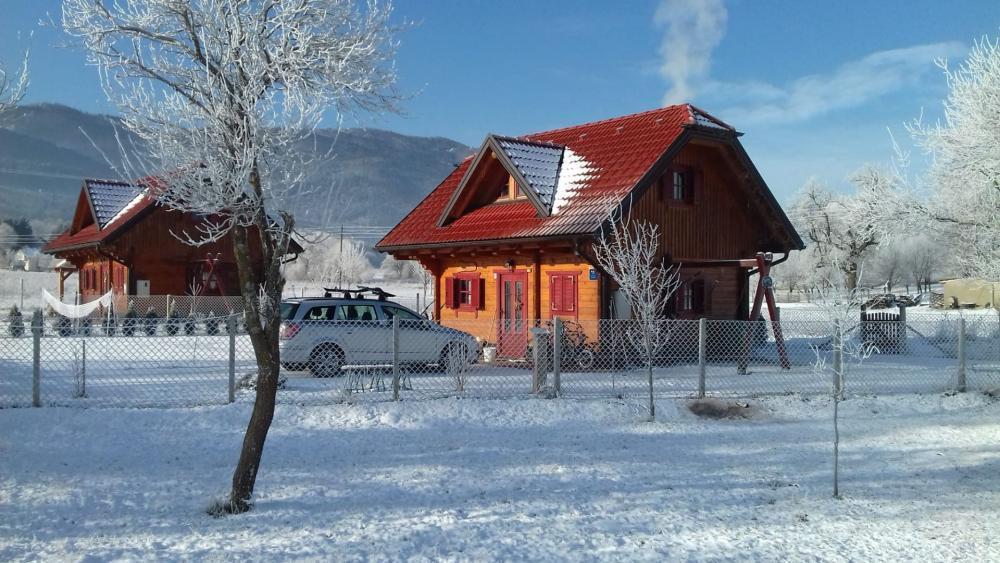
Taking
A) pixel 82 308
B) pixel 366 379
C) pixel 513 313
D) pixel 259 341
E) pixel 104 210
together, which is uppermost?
pixel 104 210

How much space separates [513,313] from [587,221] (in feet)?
12.4

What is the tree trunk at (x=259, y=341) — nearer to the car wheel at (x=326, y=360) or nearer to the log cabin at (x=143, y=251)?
the car wheel at (x=326, y=360)

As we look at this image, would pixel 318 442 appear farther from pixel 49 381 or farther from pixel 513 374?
pixel 49 381

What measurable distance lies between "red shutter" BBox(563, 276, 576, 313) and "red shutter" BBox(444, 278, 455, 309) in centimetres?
406

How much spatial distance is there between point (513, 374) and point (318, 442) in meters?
5.71

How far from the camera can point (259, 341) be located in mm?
6664

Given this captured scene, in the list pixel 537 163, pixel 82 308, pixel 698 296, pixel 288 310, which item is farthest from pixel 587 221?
pixel 82 308

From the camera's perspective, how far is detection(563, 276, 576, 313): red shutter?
17.2 metres

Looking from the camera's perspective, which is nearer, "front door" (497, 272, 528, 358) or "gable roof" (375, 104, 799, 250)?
"gable roof" (375, 104, 799, 250)

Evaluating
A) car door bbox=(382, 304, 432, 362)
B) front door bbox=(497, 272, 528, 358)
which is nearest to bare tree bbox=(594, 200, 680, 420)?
front door bbox=(497, 272, 528, 358)

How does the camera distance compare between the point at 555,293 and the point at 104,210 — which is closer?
the point at 555,293

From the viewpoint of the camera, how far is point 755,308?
17094mm

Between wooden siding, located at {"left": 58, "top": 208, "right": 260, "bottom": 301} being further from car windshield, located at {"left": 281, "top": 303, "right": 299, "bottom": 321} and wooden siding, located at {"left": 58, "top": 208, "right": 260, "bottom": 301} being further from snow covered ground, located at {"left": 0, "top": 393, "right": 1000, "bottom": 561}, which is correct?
snow covered ground, located at {"left": 0, "top": 393, "right": 1000, "bottom": 561}

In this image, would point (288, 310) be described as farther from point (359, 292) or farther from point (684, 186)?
point (684, 186)
